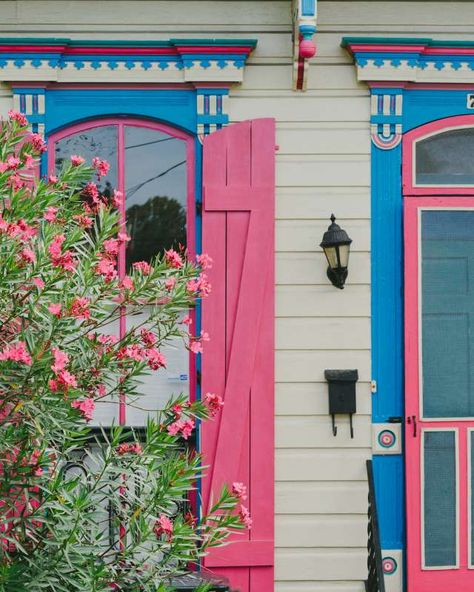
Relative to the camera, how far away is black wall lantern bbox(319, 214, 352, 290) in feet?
17.2

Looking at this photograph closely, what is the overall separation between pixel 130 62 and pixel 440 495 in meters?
2.99

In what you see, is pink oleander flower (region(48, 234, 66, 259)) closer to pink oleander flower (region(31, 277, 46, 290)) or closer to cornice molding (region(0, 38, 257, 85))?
pink oleander flower (region(31, 277, 46, 290))

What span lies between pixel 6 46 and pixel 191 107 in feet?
3.54

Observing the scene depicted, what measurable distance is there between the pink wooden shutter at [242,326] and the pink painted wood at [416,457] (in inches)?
30.2

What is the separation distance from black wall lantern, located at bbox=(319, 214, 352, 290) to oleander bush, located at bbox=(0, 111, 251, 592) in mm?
1481

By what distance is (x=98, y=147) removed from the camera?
18.0ft

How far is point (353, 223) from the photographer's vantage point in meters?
5.43

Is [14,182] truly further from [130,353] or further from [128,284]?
[130,353]

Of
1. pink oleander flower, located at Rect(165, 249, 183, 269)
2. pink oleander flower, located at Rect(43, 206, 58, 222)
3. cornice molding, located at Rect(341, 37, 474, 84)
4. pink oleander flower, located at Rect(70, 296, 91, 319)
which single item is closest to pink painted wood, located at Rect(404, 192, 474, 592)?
cornice molding, located at Rect(341, 37, 474, 84)

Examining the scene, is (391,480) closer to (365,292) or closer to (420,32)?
(365,292)

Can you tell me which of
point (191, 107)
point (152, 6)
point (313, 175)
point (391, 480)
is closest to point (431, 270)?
point (313, 175)

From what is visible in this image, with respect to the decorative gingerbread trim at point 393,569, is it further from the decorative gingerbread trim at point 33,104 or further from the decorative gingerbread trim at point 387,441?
the decorative gingerbread trim at point 33,104

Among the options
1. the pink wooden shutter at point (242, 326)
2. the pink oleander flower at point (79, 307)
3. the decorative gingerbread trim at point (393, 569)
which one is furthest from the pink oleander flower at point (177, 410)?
the decorative gingerbread trim at point (393, 569)

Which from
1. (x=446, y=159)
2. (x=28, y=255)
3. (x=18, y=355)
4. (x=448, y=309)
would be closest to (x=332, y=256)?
(x=448, y=309)
